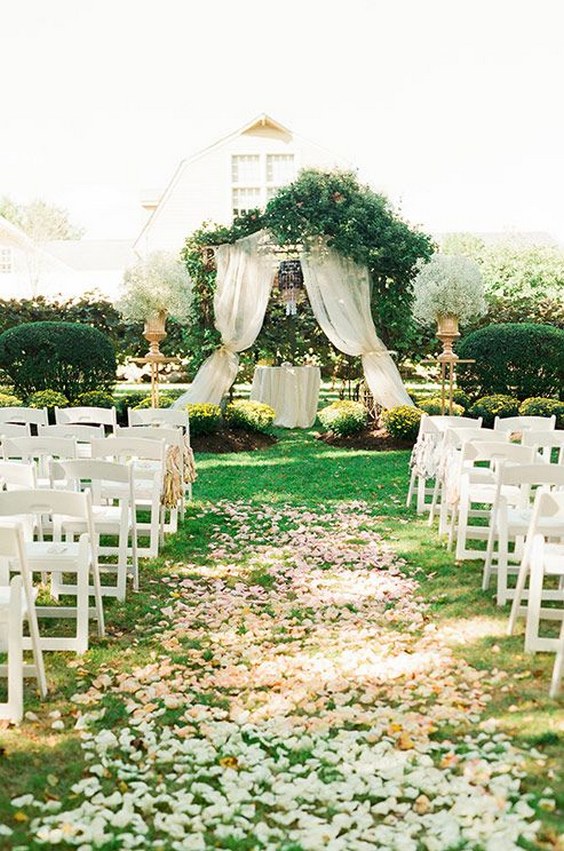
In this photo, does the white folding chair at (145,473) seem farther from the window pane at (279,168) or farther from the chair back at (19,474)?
the window pane at (279,168)

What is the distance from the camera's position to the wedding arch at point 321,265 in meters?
13.4

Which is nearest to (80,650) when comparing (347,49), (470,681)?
(470,681)

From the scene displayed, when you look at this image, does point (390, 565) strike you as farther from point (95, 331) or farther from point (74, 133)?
point (74, 133)

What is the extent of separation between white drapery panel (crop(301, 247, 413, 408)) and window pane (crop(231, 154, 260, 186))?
45.4ft

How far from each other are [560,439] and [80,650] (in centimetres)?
459

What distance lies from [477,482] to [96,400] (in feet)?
28.0

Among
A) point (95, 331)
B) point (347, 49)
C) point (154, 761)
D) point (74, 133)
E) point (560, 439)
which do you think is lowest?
point (154, 761)

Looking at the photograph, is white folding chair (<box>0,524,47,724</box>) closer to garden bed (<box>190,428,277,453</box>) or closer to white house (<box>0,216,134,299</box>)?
garden bed (<box>190,428,277,453</box>)

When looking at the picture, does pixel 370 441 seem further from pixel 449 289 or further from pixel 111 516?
pixel 111 516

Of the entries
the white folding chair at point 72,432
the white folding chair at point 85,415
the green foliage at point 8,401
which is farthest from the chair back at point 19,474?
the green foliage at point 8,401

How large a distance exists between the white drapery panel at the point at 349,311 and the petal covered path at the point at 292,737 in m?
7.93

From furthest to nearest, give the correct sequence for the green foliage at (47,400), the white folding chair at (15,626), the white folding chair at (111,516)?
the green foliage at (47,400) < the white folding chair at (111,516) < the white folding chair at (15,626)

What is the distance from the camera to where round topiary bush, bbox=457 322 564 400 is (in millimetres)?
14781

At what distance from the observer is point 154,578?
6277mm
